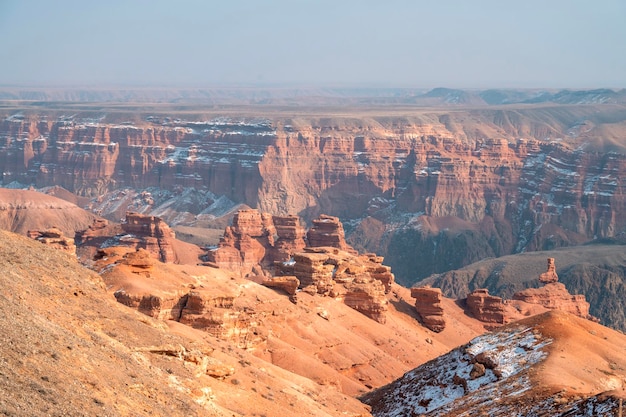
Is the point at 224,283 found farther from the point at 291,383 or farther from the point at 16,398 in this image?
the point at 16,398

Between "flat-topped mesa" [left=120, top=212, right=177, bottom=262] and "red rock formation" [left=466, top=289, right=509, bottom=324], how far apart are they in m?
39.9

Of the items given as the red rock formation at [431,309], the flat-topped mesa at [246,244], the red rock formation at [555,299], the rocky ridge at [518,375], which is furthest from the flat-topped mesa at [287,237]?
the rocky ridge at [518,375]

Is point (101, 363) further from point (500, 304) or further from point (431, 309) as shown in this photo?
point (500, 304)

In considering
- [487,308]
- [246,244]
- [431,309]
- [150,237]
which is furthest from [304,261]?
[246,244]

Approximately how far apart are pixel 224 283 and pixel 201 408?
36.7 meters

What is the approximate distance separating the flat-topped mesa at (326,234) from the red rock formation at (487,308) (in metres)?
24.0

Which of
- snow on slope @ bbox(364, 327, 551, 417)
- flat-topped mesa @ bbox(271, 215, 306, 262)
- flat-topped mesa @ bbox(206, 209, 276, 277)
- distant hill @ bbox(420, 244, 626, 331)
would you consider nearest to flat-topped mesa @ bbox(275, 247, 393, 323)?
snow on slope @ bbox(364, 327, 551, 417)

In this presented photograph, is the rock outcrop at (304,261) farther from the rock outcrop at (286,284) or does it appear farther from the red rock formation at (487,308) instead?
the red rock formation at (487,308)

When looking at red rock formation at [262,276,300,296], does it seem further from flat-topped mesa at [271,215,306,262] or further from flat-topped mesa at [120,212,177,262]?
flat-topped mesa at [271,215,306,262]

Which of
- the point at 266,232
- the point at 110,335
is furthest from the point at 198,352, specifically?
the point at 266,232

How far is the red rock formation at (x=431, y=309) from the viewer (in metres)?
97.3

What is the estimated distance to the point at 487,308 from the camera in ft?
353

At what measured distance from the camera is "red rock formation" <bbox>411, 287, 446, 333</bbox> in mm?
97312

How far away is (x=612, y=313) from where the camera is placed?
160000 mm
